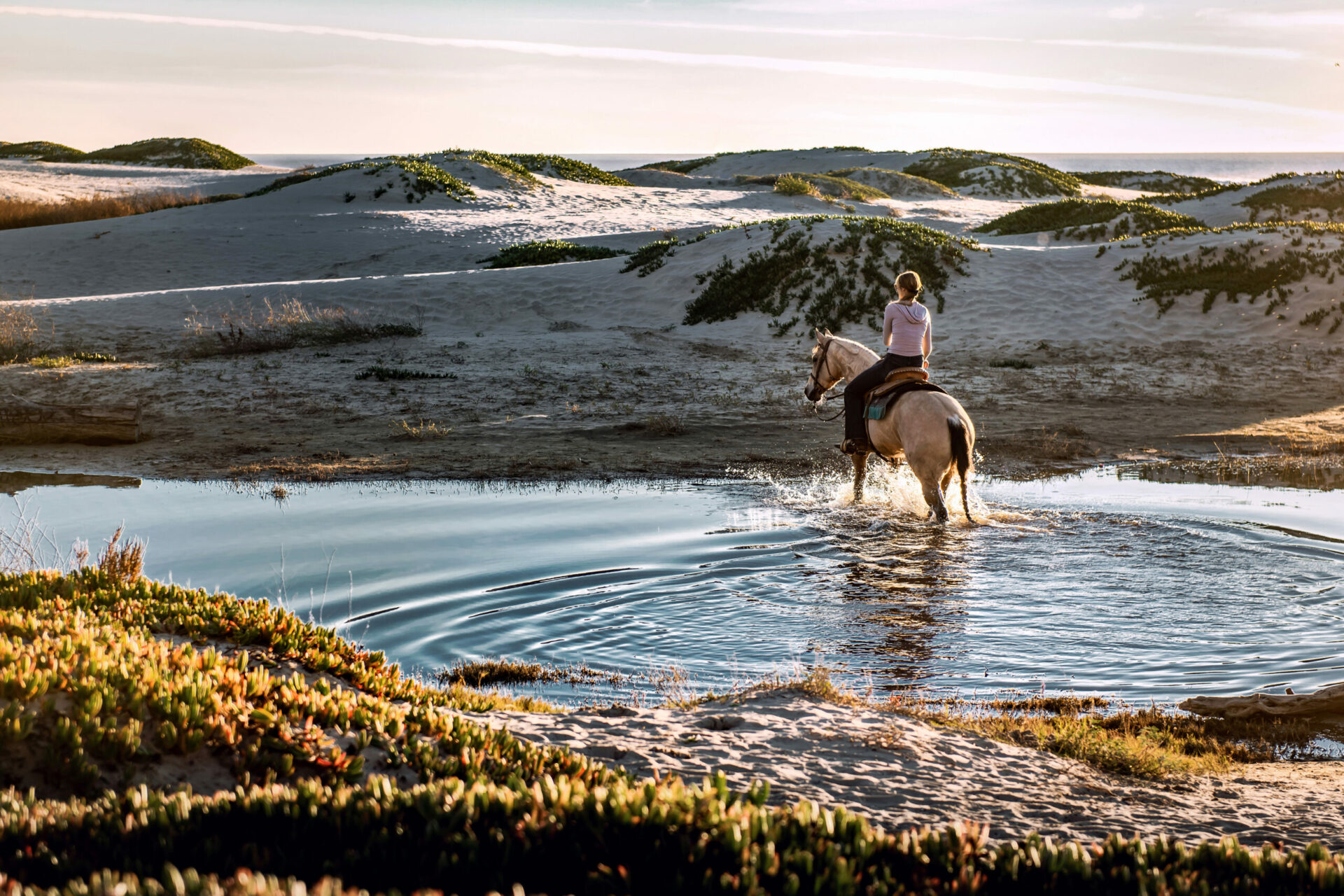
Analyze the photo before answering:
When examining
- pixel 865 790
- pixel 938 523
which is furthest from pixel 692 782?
pixel 938 523

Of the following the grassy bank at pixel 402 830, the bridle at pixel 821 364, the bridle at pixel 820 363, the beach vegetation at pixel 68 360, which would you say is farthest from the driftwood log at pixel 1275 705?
the beach vegetation at pixel 68 360

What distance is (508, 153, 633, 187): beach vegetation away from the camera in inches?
2335

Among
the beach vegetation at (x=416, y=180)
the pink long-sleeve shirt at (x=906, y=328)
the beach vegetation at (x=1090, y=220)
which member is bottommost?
the pink long-sleeve shirt at (x=906, y=328)

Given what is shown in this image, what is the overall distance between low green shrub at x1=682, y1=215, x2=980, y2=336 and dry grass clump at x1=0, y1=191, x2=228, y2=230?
30.3 metres

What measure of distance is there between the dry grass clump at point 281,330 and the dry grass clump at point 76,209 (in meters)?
24.1

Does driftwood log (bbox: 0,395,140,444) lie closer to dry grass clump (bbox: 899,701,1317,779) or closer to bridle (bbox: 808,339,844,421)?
bridle (bbox: 808,339,844,421)

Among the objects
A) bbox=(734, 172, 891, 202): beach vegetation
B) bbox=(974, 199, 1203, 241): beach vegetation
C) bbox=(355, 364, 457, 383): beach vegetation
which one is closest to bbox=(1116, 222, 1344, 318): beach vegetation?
bbox=(974, 199, 1203, 241): beach vegetation

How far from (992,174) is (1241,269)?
4933cm

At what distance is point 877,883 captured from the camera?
3.14m

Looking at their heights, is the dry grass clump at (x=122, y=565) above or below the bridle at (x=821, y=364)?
A: below

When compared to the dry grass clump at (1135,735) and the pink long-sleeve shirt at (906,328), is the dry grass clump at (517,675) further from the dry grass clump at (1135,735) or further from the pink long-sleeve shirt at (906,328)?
the pink long-sleeve shirt at (906,328)

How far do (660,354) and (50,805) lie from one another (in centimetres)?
2000

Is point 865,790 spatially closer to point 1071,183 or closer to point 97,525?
point 97,525

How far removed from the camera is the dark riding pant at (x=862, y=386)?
40.0 feet
